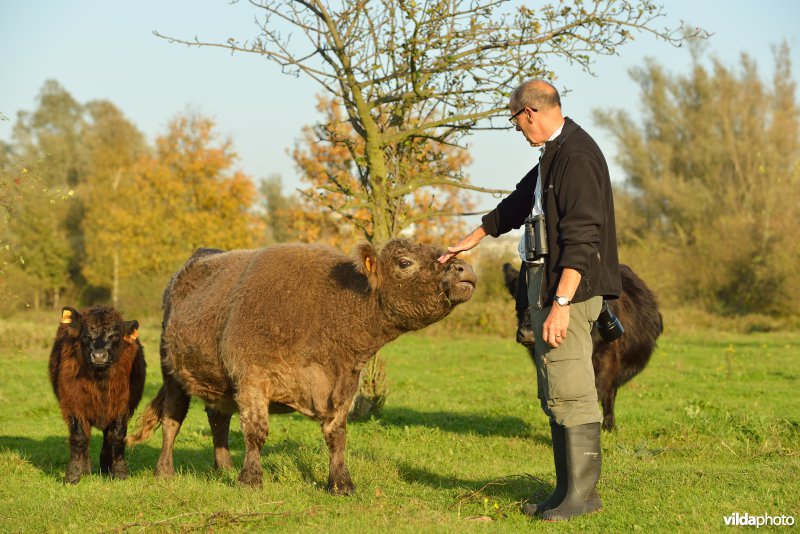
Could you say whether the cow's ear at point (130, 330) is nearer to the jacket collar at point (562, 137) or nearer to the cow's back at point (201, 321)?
the cow's back at point (201, 321)

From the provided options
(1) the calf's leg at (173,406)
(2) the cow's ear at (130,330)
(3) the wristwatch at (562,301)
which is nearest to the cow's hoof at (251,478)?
(1) the calf's leg at (173,406)

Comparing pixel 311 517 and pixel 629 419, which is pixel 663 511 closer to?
pixel 311 517

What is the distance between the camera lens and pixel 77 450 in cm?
908

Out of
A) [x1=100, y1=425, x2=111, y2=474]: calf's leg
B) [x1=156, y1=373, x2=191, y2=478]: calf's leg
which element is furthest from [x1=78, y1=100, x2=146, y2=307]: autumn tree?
[x1=156, y1=373, x2=191, y2=478]: calf's leg

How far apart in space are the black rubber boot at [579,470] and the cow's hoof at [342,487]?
1.91m

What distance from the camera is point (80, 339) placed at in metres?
9.77

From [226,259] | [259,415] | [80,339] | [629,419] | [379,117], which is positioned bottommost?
[629,419]

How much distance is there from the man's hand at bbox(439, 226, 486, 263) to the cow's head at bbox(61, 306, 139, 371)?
4.56 metres

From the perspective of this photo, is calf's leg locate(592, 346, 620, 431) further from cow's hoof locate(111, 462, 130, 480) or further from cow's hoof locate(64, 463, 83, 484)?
cow's hoof locate(64, 463, 83, 484)

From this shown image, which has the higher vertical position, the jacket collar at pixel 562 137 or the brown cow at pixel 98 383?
the jacket collar at pixel 562 137

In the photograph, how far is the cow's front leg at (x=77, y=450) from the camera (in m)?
8.91

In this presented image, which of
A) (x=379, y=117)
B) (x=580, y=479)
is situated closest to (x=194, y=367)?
(x=580, y=479)

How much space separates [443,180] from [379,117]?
141 centimetres

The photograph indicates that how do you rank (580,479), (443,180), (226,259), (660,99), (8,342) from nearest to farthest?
(580,479) → (226,259) → (443,180) → (8,342) → (660,99)
